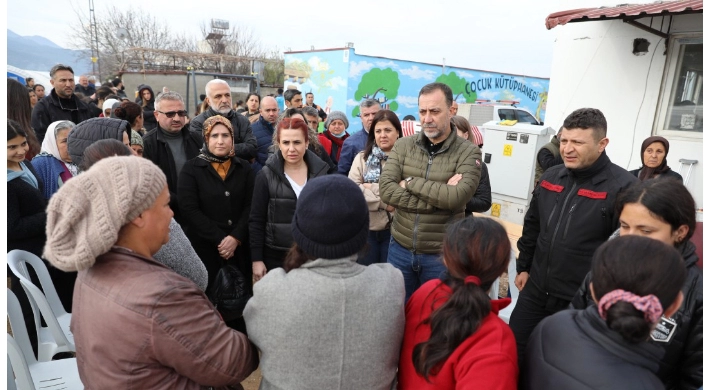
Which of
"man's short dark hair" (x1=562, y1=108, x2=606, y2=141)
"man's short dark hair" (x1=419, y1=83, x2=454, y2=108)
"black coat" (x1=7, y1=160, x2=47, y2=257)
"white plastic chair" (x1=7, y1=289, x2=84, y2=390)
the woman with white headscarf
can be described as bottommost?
"white plastic chair" (x1=7, y1=289, x2=84, y2=390)

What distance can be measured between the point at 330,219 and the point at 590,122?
1.86 meters

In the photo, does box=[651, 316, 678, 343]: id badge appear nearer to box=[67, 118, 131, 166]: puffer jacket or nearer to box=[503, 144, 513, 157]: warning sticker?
box=[67, 118, 131, 166]: puffer jacket

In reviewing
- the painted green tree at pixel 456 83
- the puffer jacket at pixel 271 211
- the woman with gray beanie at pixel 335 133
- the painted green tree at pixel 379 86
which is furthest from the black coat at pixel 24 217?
the painted green tree at pixel 456 83

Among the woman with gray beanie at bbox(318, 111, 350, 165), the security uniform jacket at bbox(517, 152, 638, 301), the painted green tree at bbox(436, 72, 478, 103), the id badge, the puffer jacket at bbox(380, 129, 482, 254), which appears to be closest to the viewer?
the id badge

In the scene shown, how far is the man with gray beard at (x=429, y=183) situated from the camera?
2.74 metres

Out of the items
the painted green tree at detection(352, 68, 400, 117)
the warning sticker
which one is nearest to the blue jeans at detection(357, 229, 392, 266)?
the warning sticker

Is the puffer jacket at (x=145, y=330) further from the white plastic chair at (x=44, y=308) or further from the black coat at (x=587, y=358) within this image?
the white plastic chair at (x=44, y=308)

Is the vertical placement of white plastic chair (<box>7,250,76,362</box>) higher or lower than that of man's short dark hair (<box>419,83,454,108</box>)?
lower

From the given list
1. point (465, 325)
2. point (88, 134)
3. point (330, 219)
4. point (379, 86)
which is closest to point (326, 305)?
point (330, 219)

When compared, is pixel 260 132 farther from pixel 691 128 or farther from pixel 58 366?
pixel 691 128

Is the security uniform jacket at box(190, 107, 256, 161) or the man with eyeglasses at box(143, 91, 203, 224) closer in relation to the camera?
the man with eyeglasses at box(143, 91, 203, 224)

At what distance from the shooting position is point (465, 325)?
4.21ft

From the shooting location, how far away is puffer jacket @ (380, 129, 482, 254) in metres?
2.72

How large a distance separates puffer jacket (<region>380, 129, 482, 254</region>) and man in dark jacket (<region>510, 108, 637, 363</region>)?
0.49 metres
